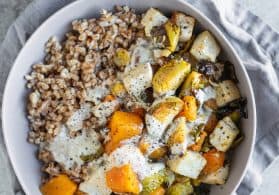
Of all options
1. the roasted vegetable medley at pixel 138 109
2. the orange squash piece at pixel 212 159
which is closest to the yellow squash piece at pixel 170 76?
the roasted vegetable medley at pixel 138 109

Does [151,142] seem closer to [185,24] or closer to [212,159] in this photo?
[212,159]

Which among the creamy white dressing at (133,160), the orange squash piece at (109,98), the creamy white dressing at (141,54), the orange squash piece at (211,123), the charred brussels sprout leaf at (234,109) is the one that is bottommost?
the creamy white dressing at (133,160)

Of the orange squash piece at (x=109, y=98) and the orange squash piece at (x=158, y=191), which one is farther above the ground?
the orange squash piece at (x=109, y=98)

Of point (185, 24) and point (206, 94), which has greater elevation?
point (185, 24)

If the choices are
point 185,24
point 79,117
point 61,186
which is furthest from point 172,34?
point 61,186

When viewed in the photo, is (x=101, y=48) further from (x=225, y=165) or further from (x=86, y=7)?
(x=225, y=165)

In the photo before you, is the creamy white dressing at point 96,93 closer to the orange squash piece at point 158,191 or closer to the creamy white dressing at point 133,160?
the creamy white dressing at point 133,160
